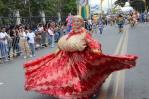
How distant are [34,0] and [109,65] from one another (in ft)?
88.3

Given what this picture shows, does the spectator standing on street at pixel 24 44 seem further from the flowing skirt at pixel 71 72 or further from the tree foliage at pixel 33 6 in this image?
the flowing skirt at pixel 71 72

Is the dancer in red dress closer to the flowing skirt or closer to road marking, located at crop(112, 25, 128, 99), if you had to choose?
the flowing skirt

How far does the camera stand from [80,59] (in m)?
8.66

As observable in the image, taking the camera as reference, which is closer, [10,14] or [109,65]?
[109,65]

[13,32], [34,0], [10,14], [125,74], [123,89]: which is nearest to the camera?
[123,89]

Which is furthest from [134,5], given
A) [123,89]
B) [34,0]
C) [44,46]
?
[123,89]

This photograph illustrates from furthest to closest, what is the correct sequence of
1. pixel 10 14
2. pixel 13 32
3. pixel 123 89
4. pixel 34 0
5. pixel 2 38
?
1. pixel 34 0
2. pixel 10 14
3. pixel 13 32
4. pixel 2 38
5. pixel 123 89

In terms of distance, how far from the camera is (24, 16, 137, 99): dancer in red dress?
27.2ft

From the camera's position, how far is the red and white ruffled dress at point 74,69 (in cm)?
829

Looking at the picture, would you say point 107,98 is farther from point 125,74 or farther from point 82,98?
point 125,74

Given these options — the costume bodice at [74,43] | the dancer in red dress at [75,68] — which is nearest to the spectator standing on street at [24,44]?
the dancer in red dress at [75,68]

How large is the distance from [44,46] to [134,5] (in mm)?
92727

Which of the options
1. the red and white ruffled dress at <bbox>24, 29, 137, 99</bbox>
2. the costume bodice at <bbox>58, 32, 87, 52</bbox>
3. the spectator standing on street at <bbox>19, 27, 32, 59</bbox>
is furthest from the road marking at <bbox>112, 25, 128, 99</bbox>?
the spectator standing on street at <bbox>19, 27, 32, 59</bbox>

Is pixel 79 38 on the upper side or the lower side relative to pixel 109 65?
upper
